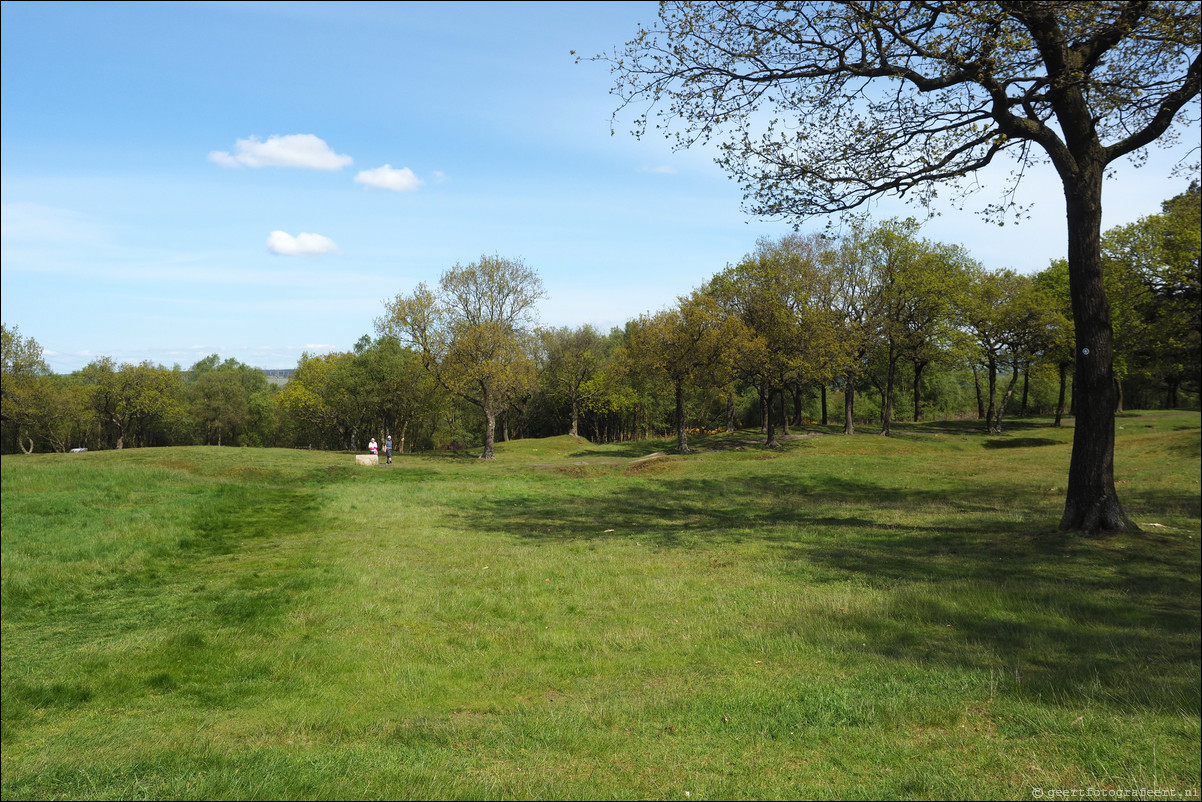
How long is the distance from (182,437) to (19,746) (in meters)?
102

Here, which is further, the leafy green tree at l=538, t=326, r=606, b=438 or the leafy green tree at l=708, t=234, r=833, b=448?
the leafy green tree at l=538, t=326, r=606, b=438

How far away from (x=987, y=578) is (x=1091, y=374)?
16.9 feet

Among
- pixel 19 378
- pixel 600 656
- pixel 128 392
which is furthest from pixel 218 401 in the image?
pixel 600 656

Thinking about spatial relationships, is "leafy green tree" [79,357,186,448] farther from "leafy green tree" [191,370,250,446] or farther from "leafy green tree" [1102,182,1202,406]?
"leafy green tree" [1102,182,1202,406]

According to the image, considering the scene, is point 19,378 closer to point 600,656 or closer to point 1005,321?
point 600,656

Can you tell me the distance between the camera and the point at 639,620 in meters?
8.67

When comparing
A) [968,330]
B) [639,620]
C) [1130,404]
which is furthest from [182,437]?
[1130,404]

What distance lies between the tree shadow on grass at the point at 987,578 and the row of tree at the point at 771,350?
1635 cm

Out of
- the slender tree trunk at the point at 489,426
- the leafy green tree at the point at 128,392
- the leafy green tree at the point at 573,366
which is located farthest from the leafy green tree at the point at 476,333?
the leafy green tree at the point at 128,392

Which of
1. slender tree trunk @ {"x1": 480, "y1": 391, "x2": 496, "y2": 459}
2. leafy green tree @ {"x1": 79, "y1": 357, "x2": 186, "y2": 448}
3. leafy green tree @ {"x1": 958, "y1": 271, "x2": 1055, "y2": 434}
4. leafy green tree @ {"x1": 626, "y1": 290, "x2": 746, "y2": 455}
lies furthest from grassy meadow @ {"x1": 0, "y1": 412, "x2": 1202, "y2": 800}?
leafy green tree @ {"x1": 79, "y1": 357, "x2": 186, "y2": 448}

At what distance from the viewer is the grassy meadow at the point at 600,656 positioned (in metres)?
4.70

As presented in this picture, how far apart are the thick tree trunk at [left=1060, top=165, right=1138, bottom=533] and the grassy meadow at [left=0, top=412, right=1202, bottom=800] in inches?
25.8

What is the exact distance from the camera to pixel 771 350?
4178 cm

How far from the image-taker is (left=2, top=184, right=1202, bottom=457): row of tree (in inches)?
1361
